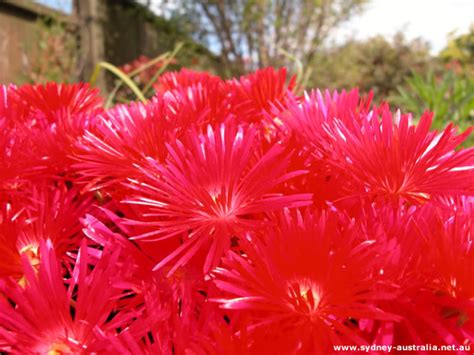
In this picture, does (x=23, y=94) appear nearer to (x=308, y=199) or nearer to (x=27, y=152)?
(x=27, y=152)

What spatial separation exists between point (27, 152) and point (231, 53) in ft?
19.8

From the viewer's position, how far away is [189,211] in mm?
194

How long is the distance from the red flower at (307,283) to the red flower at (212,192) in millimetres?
14

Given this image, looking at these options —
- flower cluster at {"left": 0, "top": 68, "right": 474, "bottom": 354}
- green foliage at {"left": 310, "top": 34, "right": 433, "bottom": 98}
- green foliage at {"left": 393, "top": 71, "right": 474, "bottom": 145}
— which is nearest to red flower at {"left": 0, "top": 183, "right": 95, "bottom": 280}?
flower cluster at {"left": 0, "top": 68, "right": 474, "bottom": 354}

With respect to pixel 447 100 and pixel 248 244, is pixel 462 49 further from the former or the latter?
pixel 248 244

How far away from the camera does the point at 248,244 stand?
7.0 inches

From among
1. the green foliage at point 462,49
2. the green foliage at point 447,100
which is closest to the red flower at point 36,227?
the green foliage at point 447,100

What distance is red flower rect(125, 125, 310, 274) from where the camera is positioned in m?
0.19

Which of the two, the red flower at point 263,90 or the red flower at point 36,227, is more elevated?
the red flower at point 263,90

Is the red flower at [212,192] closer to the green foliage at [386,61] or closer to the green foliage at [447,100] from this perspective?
the green foliage at [447,100]

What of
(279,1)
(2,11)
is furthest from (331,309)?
(279,1)

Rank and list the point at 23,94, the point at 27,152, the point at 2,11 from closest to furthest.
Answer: the point at 27,152 < the point at 23,94 < the point at 2,11

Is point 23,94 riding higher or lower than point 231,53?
lower

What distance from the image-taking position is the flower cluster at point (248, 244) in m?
0.17
